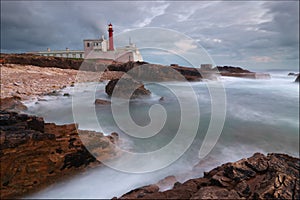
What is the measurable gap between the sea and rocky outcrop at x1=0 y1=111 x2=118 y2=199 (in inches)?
8.5

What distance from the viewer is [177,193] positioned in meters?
2.64

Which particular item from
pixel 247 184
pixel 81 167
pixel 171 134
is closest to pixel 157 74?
pixel 171 134

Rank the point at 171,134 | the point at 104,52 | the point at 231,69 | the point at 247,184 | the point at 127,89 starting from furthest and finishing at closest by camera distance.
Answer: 1. the point at 231,69
2. the point at 104,52
3. the point at 127,89
4. the point at 171,134
5. the point at 247,184

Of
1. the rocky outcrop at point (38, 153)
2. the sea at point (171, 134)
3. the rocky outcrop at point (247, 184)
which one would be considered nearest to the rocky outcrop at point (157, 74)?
the sea at point (171, 134)

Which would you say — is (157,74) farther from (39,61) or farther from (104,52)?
(104,52)

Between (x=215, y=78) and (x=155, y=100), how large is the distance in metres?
12.6

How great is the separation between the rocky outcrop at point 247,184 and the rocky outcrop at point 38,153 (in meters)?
1.60

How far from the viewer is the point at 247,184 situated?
2623 millimetres

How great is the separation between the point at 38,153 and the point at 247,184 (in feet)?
11.4

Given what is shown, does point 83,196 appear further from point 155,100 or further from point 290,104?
point 290,104

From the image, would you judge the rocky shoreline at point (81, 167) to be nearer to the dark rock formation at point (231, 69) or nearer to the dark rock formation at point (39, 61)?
the dark rock formation at point (39, 61)

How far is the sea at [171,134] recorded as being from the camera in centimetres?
380

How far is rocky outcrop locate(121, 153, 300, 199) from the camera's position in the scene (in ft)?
8.00

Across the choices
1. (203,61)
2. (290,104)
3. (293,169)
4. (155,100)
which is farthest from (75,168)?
(290,104)
